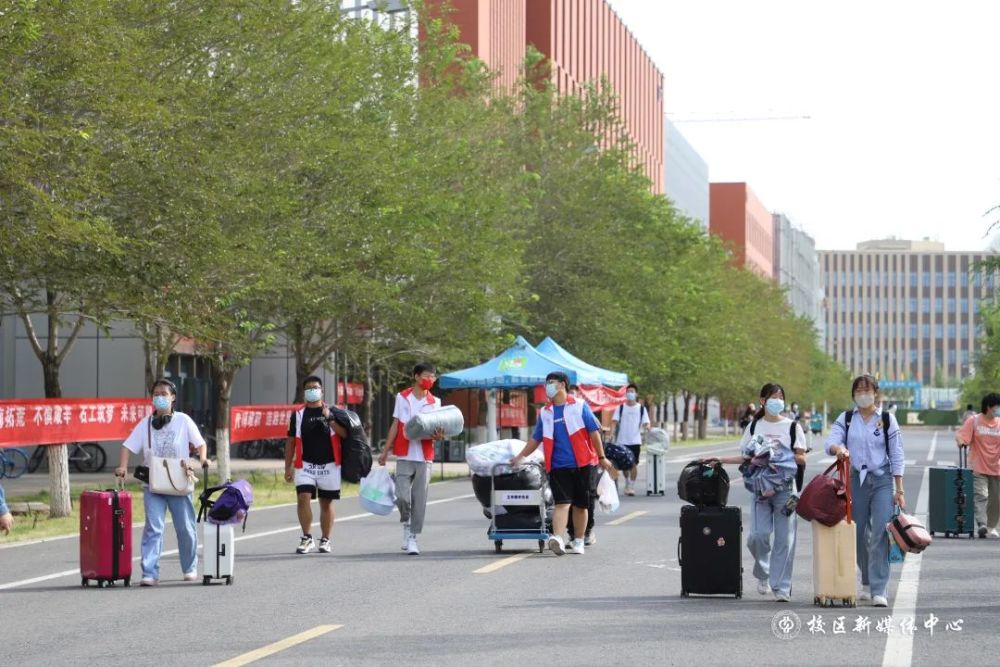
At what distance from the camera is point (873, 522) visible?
42.4 ft

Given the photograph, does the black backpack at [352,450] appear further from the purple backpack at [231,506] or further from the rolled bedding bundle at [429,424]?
the purple backpack at [231,506]

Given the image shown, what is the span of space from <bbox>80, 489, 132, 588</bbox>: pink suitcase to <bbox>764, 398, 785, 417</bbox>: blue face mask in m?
5.07

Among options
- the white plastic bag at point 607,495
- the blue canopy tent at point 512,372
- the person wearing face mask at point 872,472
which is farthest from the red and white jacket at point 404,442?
the blue canopy tent at point 512,372

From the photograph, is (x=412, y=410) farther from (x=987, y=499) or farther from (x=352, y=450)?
(x=987, y=499)

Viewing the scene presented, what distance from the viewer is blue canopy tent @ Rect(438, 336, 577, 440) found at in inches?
1419

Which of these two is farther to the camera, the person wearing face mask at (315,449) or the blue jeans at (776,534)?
the person wearing face mask at (315,449)

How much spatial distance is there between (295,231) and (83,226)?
8883mm

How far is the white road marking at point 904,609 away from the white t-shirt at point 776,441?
1.31 m

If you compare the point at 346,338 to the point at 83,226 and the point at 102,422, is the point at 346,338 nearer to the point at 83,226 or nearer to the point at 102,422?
the point at 102,422

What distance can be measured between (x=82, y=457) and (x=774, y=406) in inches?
1172

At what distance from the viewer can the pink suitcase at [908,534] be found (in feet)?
40.4

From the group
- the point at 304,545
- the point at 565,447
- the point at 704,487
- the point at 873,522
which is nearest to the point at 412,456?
the point at 304,545

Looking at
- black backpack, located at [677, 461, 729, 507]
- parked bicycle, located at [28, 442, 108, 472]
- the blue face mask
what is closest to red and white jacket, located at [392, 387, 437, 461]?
black backpack, located at [677, 461, 729, 507]

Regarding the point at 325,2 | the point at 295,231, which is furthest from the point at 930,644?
the point at 325,2
